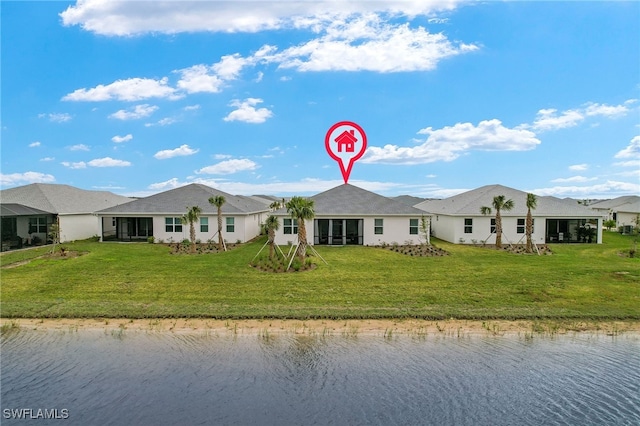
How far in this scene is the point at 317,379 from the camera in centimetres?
1069

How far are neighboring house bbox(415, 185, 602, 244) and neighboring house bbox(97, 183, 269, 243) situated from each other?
47.8ft

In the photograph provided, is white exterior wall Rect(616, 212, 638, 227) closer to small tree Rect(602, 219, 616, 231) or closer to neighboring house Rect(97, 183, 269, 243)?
small tree Rect(602, 219, 616, 231)

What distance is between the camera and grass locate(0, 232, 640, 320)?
51.5 feet

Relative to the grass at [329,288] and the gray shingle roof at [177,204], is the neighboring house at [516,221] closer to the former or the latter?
the grass at [329,288]

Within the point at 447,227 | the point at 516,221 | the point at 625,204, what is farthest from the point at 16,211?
the point at 625,204

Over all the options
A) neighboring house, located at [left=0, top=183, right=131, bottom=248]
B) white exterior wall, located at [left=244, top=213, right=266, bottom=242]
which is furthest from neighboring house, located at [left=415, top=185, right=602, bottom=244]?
neighboring house, located at [left=0, top=183, right=131, bottom=248]

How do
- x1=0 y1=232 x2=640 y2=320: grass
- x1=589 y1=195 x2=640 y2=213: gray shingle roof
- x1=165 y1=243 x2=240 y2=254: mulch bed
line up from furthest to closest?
1. x1=589 y1=195 x2=640 y2=213: gray shingle roof
2. x1=165 y1=243 x2=240 y2=254: mulch bed
3. x1=0 y1=232 x2=640 y2=320: grass

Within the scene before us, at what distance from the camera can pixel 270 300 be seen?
17.0 m

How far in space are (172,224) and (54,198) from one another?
36.0 feet

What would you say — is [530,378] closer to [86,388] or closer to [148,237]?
[86,388]

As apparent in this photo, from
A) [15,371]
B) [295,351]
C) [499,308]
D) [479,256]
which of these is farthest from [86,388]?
[479,256]

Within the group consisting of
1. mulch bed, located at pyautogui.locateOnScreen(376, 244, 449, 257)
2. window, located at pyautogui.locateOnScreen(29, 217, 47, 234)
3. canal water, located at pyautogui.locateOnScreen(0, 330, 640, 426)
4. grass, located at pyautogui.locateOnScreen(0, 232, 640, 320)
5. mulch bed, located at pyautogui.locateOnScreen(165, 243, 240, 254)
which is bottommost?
canal water, located at pyautogui.locateOnScreen(0, 330, 640, 426)

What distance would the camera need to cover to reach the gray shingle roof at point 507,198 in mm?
34219

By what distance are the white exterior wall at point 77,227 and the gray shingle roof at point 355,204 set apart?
16.5 meters
